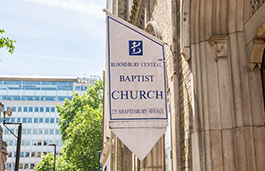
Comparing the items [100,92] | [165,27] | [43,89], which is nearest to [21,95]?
[43,89]

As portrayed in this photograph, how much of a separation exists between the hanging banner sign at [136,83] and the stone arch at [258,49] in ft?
4.98

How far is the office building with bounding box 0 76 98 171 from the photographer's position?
101 m

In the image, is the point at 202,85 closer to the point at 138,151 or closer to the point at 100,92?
the point at 138,151

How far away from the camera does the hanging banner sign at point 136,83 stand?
6254mm

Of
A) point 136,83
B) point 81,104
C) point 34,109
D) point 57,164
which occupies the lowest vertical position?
point 57,164

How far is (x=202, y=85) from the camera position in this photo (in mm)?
6203

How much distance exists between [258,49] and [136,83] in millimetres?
2074

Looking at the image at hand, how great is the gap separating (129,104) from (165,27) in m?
3.49

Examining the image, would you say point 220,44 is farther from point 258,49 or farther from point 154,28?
point 154,28

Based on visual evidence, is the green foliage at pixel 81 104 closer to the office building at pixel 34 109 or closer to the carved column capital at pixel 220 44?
the carved column capital at pixel 220 44

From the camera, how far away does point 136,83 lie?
251 inches

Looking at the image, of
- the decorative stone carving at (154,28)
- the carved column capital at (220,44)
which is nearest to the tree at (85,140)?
the decorative stone carving at (154,28)

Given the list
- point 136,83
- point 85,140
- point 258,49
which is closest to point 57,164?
point 85,140

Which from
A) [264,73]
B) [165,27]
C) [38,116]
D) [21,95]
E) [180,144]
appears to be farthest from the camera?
[21,95]
